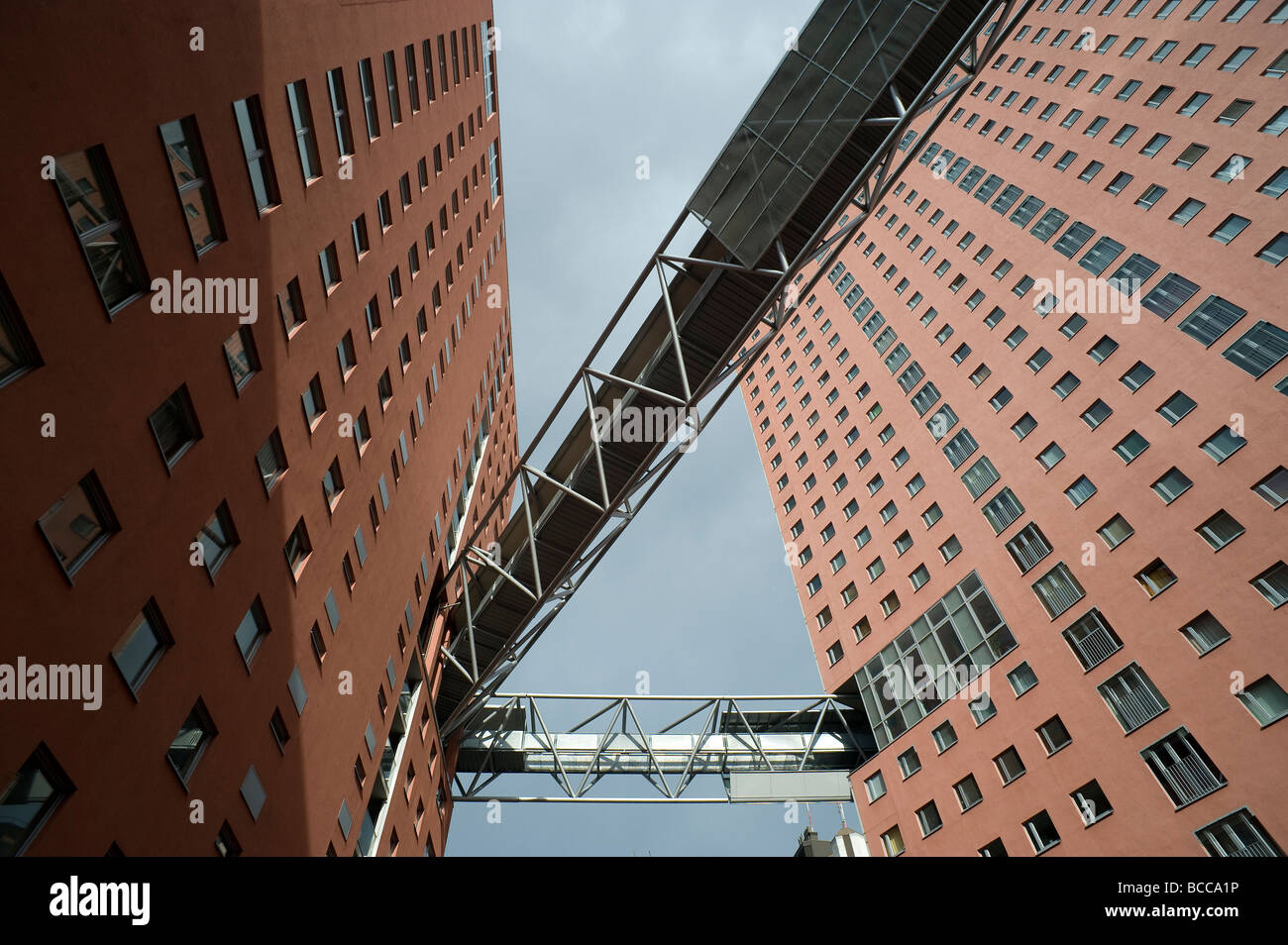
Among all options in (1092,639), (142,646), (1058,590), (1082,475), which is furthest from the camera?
(1082,475)

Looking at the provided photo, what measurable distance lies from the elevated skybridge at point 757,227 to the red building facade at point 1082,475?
42.8 feet

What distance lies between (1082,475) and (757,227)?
637 inches

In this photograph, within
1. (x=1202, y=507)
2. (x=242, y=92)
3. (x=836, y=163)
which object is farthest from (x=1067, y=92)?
(x=242, y=92)

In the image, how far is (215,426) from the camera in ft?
39.3

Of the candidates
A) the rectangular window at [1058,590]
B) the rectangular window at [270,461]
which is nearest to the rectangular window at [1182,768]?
the rectangular window at [1058,590]

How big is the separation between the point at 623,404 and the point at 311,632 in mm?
9816

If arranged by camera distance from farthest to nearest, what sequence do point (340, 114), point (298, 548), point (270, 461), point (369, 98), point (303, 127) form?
point (369, 98)
point (340, 114)
point (298, 548)
point (303, 127)
point (270, 461)

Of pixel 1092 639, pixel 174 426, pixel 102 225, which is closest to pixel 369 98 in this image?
pixel 102 225

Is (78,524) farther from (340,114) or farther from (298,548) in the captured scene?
(340,114)

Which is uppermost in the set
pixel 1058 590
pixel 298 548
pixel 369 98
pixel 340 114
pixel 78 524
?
pixel 369 98

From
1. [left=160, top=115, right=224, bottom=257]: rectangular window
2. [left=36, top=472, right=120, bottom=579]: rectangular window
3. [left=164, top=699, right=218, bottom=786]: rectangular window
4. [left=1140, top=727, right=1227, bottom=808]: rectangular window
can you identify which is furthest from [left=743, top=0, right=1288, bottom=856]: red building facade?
[left=160, top=115, right=224, bottom=257]: rectangular window

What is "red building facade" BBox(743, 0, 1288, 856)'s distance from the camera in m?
19.0

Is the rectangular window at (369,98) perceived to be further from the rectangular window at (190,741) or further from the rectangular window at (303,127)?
the rectangular window at (190,741)
